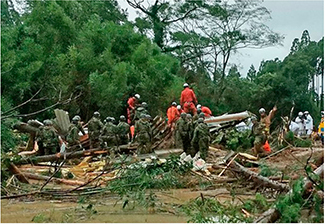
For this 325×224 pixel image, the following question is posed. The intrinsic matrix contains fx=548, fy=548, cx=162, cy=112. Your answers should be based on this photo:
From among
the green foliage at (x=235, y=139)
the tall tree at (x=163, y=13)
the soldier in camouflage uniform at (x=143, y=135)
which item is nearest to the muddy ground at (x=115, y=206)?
the soldier in camouflage uniform at (x=143, y=135)

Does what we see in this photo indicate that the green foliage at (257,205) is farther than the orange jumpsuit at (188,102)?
No

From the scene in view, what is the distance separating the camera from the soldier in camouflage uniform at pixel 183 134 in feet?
53.0

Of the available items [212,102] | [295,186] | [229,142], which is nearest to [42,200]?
[295,186]

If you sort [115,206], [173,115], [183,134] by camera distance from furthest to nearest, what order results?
[173,115]
[183,134]
[115,206]

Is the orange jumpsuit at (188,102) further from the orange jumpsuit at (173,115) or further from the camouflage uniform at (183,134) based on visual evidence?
the camouflage uniform at (183,134)

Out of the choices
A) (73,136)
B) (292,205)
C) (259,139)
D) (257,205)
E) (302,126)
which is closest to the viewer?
(292,205)

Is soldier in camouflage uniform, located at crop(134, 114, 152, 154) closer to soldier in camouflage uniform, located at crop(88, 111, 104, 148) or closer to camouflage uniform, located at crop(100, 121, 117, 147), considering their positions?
camouflage uniform, located at crop(100, 121, 117, 147)

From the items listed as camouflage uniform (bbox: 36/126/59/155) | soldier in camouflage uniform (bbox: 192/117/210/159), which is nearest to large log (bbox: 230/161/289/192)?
soldier in camouflage uniform (bbox: 192/117/210/159)

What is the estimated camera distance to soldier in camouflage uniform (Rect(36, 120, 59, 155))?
16.2 meters

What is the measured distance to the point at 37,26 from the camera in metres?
25.8

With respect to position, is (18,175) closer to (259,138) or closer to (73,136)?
(73,136)

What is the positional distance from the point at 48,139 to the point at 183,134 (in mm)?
3992

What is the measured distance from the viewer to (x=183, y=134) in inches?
634

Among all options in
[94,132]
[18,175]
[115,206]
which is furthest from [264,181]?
[94,132]
